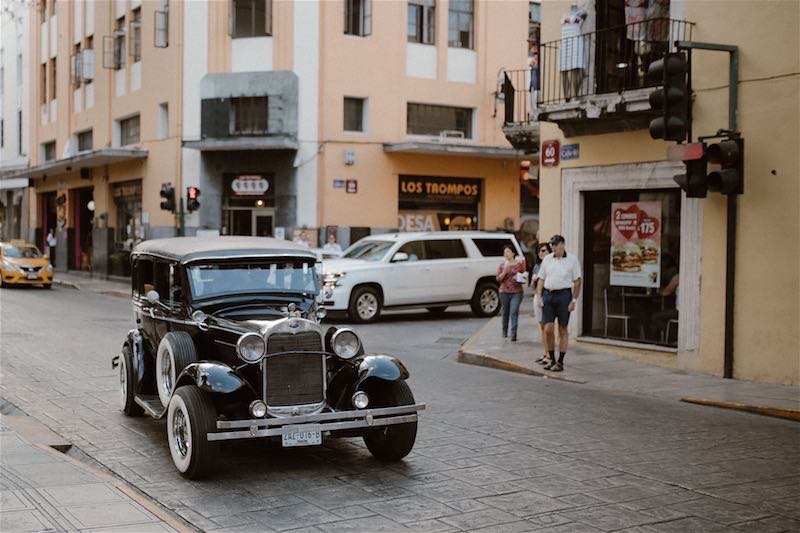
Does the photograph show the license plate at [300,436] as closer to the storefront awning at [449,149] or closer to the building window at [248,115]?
the storefront awning at [449,149]

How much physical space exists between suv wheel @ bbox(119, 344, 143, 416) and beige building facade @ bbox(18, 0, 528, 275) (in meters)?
18.0

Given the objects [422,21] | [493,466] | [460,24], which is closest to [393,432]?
[493,466]

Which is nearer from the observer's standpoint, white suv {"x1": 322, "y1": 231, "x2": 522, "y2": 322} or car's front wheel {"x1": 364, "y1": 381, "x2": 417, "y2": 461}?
car's front wheel {"x1": 364, "y1": 381, "x2": 417, "y2": 461}

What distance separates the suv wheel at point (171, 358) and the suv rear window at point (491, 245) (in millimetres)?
13683

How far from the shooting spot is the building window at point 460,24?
29.6 metres

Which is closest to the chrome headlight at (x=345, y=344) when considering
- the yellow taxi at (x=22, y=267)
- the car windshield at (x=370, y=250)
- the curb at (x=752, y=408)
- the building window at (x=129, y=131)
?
the curb at (x=752, y=408)

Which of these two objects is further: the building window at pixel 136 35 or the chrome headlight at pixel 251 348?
the building window at pixel 136 35

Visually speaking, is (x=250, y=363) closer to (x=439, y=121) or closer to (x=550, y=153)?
(x=550, y=153)

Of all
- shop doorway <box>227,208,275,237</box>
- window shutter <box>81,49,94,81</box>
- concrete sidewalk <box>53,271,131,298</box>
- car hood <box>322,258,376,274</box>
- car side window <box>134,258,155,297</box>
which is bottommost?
concrete sidewalk <box>53,271,131,298</box>

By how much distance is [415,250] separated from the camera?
802 inches

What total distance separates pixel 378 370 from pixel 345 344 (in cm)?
35

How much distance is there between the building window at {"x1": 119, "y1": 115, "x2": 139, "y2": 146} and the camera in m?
32.7

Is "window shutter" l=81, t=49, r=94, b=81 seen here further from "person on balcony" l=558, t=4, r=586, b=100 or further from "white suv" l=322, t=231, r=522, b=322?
"person on balcony" l=558, t=4, r=586, b=100

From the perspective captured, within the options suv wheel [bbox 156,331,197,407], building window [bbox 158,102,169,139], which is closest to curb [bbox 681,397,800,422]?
suv wheel [bbox 156,331,197,407]
